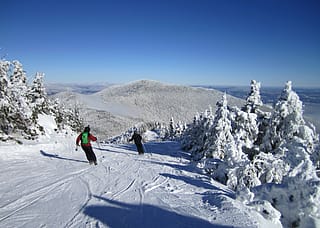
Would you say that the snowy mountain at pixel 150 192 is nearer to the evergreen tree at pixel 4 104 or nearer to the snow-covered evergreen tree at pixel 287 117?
the evergreen tree at pixel 4 104

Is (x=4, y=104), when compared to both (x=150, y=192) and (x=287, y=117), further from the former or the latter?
(x=287, y=117)

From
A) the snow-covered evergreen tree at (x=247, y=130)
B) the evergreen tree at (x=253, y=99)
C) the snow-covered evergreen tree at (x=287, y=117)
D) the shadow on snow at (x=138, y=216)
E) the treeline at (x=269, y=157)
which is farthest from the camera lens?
the evergreen tree at (x=253, y=99)

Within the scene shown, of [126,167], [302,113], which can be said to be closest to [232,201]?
[126,167]

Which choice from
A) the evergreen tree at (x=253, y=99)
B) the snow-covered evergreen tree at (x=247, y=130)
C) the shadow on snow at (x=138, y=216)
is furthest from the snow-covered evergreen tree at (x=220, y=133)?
the shadow on snow at (x=138, y=216)

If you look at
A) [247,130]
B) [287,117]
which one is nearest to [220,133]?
[247,130]

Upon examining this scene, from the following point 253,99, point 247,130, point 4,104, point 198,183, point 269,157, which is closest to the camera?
point 198,183

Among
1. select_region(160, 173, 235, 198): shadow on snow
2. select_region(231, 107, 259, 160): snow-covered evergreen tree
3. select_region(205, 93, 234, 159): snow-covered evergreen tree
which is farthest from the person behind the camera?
select_region(205, 93, 234, 159): snow-covered evergreen tree

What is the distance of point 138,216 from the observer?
214 inches

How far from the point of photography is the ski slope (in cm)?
514

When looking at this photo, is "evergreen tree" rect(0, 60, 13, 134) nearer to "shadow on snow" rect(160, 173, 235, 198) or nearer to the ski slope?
the ski slope

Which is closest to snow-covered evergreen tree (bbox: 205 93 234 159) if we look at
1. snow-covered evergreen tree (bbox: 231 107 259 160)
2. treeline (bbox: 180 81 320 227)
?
treeline (bbox: 180 81 320 227)

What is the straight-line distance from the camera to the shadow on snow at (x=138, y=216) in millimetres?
5051

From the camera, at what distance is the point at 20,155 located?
39.8ft

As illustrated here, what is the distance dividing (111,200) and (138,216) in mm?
1201
